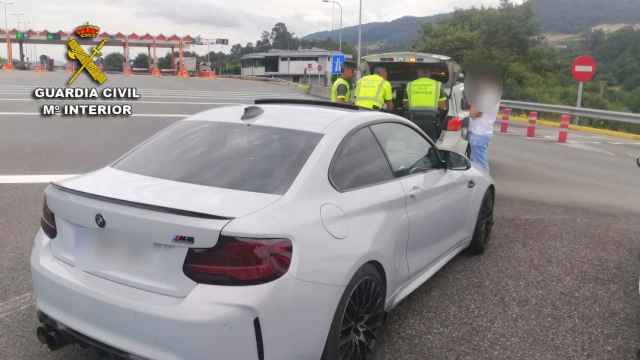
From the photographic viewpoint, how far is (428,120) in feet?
29.0

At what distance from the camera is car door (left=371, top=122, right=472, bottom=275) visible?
3.54 metres

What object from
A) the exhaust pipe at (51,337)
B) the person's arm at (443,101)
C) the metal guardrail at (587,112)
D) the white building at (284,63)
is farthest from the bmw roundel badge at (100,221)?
the white building at (284,63)

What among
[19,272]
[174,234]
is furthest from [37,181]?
[174,234]

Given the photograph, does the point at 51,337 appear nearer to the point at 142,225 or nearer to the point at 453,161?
the point at 142,225

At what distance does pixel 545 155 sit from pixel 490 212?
7.44 metres

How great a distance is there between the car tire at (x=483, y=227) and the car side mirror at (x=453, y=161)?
0.66 metres

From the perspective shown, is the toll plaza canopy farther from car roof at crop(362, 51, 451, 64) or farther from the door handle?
the door handle

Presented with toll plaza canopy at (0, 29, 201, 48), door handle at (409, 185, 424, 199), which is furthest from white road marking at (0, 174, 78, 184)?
toll plaza canopy at (0, 29, 201, 48)

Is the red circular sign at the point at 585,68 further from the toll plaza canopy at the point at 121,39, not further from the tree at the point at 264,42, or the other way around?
the tree at the point at 264,42

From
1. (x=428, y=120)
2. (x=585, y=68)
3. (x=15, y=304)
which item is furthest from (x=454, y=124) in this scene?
(x=585, y=68)

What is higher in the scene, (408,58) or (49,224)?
(408,58)

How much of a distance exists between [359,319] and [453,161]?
1884 mm

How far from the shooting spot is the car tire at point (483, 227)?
16.1 feet

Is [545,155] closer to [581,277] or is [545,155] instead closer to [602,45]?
[581,277]
